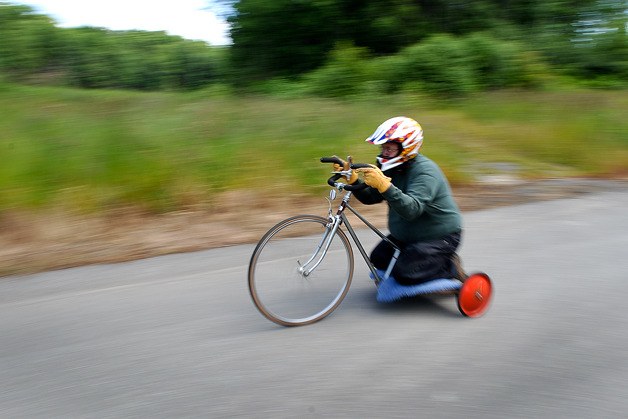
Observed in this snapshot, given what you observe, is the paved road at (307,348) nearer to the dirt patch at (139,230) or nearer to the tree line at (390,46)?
the dirt patch at (139,230)

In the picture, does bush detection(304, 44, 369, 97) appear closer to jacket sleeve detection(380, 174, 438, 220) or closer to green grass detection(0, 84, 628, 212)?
green grass detection(0, 84, 628, 212)

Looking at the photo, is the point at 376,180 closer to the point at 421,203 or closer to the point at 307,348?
the point at 421,203

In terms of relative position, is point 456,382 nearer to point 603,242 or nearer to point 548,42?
point 603,242

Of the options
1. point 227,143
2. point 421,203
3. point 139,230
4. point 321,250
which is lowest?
point 139,230

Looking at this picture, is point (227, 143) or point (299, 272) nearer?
point (299, 272)

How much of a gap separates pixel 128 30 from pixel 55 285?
1497 inches

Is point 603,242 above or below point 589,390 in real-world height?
below

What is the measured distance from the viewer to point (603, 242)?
6.71m

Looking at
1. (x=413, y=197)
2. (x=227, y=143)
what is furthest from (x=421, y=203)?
(x=227, y=143)

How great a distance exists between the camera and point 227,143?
9.10m

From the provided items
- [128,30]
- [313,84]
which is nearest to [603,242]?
[313,84]

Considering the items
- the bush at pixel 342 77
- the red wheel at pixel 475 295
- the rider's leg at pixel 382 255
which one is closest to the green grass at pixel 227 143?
the bush at pixel 342 77

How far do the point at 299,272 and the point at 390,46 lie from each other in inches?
629

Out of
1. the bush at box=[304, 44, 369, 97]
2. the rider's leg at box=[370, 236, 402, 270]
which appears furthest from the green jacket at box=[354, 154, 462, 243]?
the bush at box=[304, 44, 369, 97]
